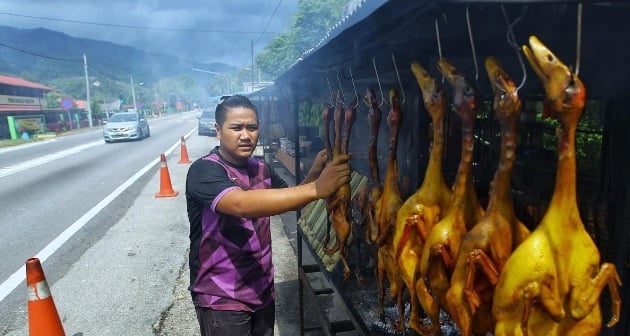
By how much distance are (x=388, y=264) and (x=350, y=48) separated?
108cm

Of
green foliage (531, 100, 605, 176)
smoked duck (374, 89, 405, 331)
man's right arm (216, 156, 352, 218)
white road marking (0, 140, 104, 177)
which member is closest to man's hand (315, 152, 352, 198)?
man's right arm (216, 156, 352, 218)

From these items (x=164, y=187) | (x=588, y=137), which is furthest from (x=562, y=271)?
(x=164, y=187)

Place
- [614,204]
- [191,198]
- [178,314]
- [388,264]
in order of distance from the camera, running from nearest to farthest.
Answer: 1. [614,204]
2. [388,264]
3. [191,198]
4. [178,314]

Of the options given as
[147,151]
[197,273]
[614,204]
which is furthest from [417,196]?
[147,151]

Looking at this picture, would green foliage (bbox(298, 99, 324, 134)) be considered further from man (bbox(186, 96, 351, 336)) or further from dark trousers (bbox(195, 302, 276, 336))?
dark trousers (bbox(195, 302, 276, 336))

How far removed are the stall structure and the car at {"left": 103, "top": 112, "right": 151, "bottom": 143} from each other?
2064 cm

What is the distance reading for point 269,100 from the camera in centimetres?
1216

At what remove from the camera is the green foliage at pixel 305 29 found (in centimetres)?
3055

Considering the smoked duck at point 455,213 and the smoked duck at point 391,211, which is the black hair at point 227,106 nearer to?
the smoked duck at point 391,211

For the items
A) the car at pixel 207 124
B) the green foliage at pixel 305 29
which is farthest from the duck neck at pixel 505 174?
the green foliage at pixel 305 29

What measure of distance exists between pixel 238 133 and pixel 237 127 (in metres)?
0.03

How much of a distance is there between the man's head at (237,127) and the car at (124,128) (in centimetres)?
2100

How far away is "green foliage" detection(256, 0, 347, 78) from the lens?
30.5 meters

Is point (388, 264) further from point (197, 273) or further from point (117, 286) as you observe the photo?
point (117, 286)
